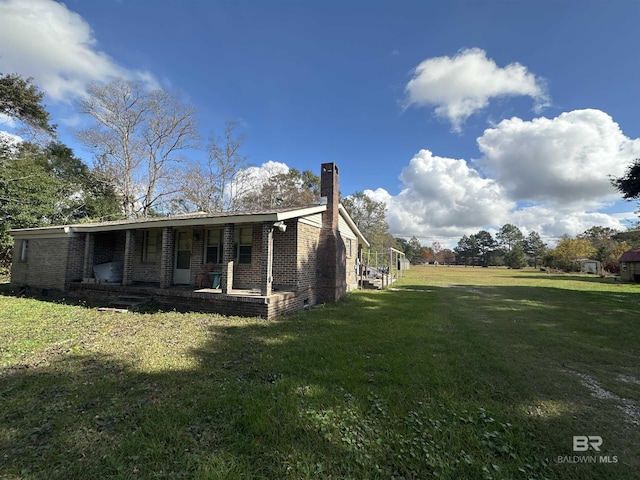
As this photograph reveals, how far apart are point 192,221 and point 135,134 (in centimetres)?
2081

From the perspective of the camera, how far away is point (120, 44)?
11.3m

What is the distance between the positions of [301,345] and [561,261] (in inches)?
2097

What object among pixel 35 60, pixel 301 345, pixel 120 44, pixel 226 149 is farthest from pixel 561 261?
pixel 35 60

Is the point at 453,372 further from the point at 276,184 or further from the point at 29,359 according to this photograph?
the point at 276,184

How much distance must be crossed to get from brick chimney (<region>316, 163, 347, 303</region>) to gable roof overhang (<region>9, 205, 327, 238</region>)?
568mm

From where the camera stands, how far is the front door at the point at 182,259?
1112 cm

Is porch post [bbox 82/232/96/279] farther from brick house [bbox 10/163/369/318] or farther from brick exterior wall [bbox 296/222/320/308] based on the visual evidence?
brick exterior wall [bbox 296/222/320/308]

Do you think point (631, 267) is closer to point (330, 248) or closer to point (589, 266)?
point (589, 266)

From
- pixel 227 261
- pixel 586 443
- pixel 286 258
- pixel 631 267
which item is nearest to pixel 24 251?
pixel 227 261

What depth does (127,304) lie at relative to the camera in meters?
9.32

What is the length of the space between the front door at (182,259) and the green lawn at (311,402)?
4.16m

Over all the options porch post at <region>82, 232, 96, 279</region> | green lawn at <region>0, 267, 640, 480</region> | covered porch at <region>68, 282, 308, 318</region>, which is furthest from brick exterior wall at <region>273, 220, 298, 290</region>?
porch post at <region>82, 232, 96, 279</region>

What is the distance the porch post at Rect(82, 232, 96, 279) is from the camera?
37.8ft

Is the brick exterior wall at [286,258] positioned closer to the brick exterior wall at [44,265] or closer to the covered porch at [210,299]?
the covered porch at [210,299]
